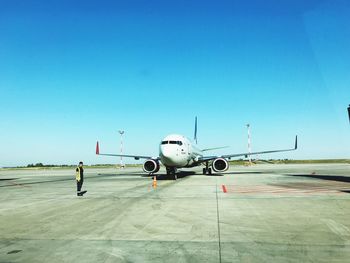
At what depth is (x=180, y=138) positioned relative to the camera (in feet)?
93.6

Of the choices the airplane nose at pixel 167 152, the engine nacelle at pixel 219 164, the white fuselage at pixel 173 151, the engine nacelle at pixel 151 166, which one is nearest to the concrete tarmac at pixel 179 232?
the airplane nose at pixel 167 152

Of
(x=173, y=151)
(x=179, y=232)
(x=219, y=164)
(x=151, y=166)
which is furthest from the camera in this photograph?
(x=219, y=164)

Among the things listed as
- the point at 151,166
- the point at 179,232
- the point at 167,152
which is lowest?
the point at 179,232

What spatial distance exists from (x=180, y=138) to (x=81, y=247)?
22.6 metres

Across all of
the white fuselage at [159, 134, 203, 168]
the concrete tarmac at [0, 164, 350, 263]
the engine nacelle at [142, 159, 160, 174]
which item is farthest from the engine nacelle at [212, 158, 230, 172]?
the concrete tarmac at [0, 164, 350, 263]

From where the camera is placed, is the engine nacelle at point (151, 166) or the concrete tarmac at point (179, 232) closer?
the concrete tarmac at point (179, 232)

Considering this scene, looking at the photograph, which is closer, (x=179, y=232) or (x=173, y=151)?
(x=179, y=232)

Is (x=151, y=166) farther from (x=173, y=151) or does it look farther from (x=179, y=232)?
(x=179, y=232)

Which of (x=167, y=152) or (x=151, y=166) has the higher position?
(x=167, y=152)

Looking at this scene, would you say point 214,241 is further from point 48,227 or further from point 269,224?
point 48,227

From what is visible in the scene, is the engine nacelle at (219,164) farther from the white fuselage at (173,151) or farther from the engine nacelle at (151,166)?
the engine nacelle at (151,166)

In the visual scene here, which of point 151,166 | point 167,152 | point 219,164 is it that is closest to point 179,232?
point 167,152

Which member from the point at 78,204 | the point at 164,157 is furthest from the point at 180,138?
the point at 78,204

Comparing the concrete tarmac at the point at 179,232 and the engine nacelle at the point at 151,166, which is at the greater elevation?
the engine nacelle at the point at 151,166
